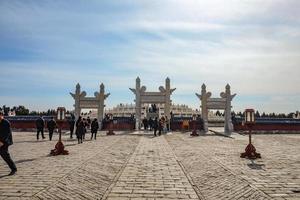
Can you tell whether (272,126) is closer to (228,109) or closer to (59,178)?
(228,109)

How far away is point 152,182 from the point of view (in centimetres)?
991

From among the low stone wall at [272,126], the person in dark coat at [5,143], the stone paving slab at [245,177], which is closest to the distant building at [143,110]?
the low stone wall at [272,126]

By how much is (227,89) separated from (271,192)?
107 ft

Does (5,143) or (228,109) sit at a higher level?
(228,109)

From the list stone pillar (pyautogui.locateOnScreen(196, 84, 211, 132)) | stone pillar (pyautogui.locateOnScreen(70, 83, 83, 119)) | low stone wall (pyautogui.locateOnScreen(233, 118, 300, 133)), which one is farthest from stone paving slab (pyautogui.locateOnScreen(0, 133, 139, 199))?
low stone wall (pyautogui.locateOnScreen(233, 118, 300, 133))

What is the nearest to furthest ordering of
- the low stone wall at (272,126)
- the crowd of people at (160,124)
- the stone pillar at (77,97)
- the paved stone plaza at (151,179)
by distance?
1. the paved stone plaza at (151,179)
2. the crowd of people at (160,124)
3. the stone pillar at (77,97)
4. the low stone wall at (272,126)

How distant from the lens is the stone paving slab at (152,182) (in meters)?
8.44

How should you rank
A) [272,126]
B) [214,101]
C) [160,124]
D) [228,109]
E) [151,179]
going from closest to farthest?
[151,179] < [160,124] < [228,109] < [214,101] < [272,126]

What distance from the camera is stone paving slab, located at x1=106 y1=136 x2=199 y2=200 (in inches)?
332


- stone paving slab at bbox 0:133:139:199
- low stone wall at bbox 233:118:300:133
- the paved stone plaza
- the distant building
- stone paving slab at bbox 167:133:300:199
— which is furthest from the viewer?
the distant building

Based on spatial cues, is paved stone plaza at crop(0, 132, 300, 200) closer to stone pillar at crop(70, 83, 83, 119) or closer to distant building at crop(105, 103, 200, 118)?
stone pillar at crop(70, 83, 83, 119)

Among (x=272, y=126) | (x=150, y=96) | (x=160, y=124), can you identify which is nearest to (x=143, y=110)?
(x=150, y=96)

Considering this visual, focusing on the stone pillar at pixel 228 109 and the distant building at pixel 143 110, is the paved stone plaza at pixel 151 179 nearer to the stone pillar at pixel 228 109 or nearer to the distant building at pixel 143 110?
the stone pillar at pixel 228 109

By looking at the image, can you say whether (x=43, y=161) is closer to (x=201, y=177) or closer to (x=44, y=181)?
(x=44, y=181)
